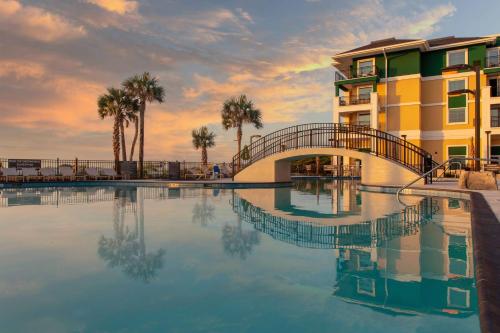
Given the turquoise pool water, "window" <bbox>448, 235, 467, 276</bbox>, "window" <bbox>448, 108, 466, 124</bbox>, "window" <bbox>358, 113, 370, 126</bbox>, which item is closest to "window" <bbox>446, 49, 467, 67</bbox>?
"window" <bbox>448, 108, 466, 124</bbox>

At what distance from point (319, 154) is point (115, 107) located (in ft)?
68.6

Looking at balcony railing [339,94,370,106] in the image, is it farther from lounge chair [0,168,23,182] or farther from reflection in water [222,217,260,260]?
reflection in water [222,217,260,260]

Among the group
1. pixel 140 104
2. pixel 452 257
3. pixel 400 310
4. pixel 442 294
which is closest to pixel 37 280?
pixel 400 310

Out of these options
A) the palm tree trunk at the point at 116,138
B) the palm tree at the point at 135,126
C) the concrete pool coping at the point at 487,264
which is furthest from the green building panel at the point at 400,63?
the concrete pool coping at the point at 487,264

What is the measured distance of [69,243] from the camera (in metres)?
6.25

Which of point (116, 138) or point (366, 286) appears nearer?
point (366, 286)

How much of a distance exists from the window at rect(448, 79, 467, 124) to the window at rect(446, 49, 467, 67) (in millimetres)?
1583

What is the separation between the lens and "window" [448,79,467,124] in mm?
30594

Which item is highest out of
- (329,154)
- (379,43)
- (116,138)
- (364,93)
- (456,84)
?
(379,43)

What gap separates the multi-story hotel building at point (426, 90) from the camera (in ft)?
97.7

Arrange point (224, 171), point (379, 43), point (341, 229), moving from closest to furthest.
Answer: point (341, 229) < point (224, 171) < point (379, 43)

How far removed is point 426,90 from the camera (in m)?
32.3

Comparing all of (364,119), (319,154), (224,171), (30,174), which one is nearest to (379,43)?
(364,119)

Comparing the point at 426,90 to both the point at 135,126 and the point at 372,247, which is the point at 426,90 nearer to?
the point at 135,126
